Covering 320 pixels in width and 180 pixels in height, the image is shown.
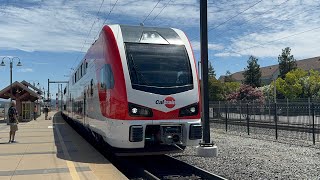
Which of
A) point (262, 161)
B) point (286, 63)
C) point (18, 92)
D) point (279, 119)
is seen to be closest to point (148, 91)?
point (262, 161)

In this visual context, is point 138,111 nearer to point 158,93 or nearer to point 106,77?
point 158,93

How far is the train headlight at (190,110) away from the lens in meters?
10.1

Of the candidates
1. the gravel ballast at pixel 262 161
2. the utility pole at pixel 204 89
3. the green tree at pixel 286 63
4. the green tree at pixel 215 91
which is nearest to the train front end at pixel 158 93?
the utility pole at pixel 204 89

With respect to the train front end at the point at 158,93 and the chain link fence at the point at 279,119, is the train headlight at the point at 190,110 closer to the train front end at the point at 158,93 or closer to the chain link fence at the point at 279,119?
the train front end at the point at 158,93

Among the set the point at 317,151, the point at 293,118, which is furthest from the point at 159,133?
the point at 293,118

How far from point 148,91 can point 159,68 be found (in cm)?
84

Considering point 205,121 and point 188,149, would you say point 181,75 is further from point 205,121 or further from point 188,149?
point 188,149

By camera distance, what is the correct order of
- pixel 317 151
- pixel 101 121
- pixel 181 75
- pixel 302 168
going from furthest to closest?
pixel 317 151, pixel 101 121, pixel 181 75, pixel 302 168

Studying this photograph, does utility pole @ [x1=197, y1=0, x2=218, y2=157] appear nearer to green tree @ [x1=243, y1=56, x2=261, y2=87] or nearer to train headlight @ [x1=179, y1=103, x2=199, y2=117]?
train headlight @ [x1=179, y1=103, x2=199, y2=117]

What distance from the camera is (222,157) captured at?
1155 cm

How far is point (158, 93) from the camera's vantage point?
988cm

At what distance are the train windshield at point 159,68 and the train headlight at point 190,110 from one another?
47cm

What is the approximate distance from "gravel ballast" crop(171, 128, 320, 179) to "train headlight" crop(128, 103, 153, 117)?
1990 mm

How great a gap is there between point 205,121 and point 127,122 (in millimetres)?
2900
